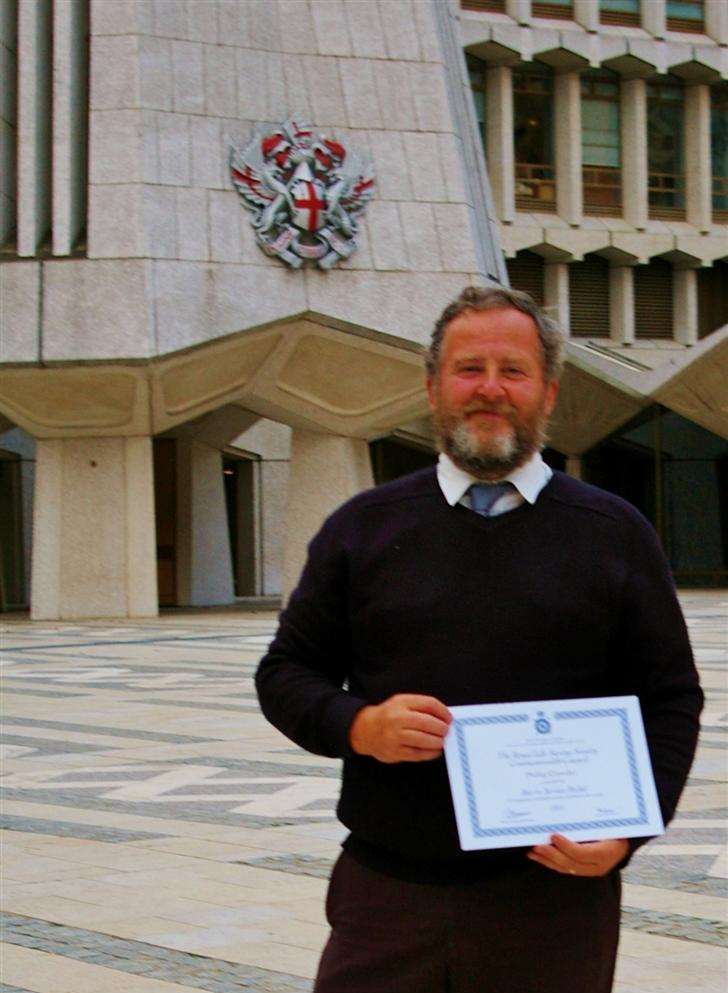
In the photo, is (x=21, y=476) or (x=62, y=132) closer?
(x=62, y=132)

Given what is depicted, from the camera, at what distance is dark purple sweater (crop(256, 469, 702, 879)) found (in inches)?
118

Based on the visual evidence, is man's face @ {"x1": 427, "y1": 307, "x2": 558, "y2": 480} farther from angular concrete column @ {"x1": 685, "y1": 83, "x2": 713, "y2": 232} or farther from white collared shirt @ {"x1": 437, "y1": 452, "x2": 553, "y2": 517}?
angular concrete column @ {"x1": 685, "y1": 83, "x2": 713, "y2": 232}

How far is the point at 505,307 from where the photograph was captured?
3164mm

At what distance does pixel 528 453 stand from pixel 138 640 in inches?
865

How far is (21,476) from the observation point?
140 feet

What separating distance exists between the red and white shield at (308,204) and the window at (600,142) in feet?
65.1

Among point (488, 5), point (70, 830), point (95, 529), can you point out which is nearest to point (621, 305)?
point (488, 5)

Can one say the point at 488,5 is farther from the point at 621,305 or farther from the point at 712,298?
the point at 712,298

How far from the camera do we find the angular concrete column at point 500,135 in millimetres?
47750

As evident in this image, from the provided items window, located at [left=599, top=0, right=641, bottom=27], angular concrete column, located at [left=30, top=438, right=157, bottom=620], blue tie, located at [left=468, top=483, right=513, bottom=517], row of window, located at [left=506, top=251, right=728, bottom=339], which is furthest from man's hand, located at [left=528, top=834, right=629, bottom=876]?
window, located at [left=599, top=0, right=641, bottom=27]

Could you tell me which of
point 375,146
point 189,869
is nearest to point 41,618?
point 375,146

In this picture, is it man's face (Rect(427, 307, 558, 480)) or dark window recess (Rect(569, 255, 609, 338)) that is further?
dark window recess (Rect(569, 255, 609, 338))

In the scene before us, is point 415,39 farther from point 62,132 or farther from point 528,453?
point 528,453

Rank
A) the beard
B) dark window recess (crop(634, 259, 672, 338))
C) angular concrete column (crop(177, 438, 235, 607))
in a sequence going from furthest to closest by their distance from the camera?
dark window recess (crop(634, 259, 672, 338)) < angular concrete column (crop(177, 438, 235, 607)) < the beard
